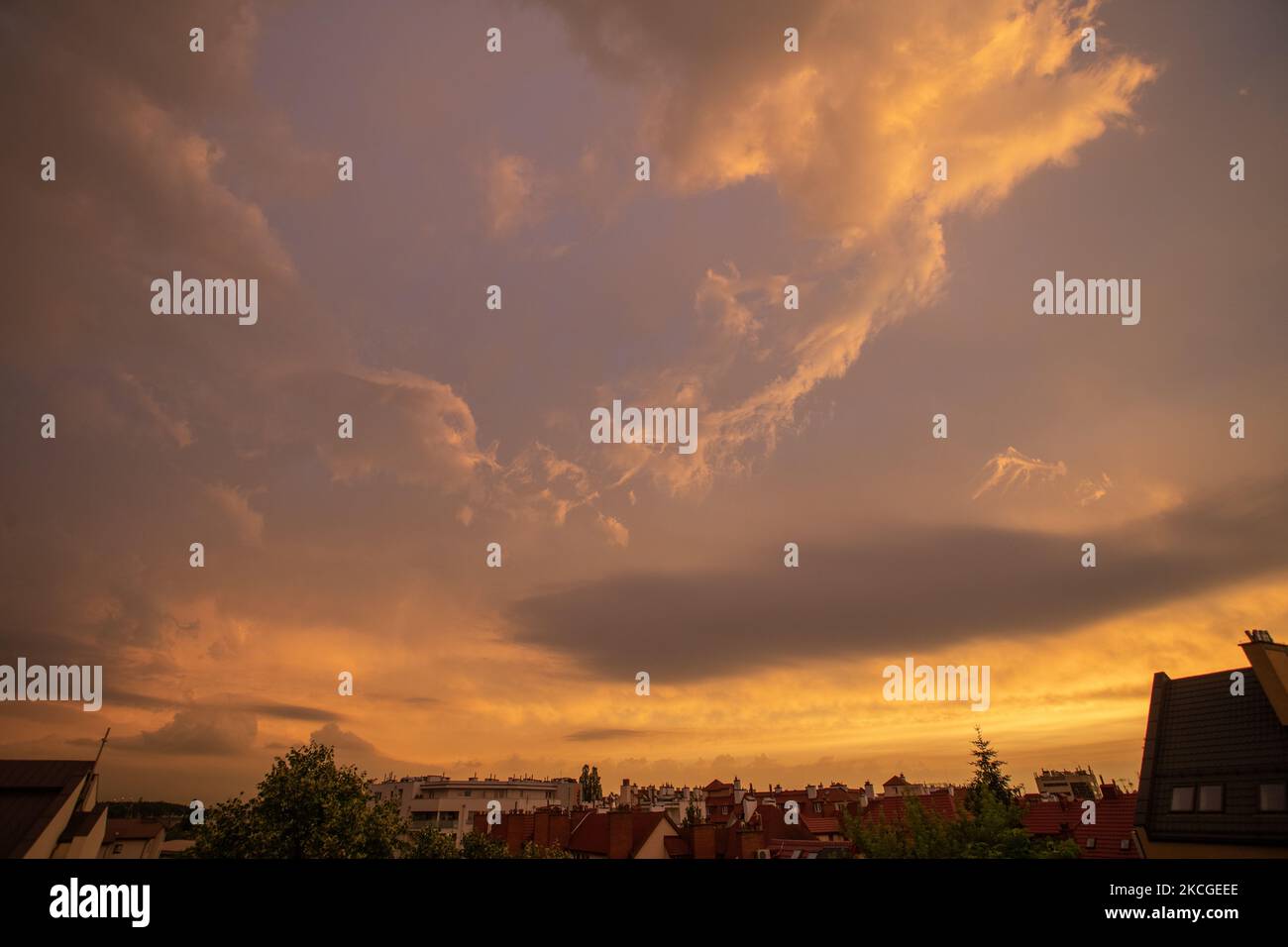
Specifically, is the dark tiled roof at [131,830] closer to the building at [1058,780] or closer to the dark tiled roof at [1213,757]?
the dark tiled roof at [1213,757]

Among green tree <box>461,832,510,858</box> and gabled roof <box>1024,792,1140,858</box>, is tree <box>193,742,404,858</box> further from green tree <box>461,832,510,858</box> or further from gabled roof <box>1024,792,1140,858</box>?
gabled roof <box>1024,792,1140,858</box>

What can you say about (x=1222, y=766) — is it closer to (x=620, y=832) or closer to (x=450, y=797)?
(x=620, y=832)

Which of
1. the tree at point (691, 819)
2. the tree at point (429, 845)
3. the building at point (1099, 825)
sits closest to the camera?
the building at point (1099, 825)

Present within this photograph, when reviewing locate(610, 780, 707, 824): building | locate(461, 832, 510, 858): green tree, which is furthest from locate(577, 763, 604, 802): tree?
locate(461, 832, 510, 858): green tree

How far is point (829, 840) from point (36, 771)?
184 ft

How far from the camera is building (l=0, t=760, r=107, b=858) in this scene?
104 feet

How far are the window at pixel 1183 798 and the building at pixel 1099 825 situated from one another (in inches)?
70.0

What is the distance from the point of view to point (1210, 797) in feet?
73.0

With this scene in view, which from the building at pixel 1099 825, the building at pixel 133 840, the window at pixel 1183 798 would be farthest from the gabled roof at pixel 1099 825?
the building at pixel 133 840

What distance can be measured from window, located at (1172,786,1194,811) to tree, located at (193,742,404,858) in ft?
100

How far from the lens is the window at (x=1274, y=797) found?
20172mm

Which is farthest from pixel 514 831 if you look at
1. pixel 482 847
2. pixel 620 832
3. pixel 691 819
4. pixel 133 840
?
pixel 133 840
